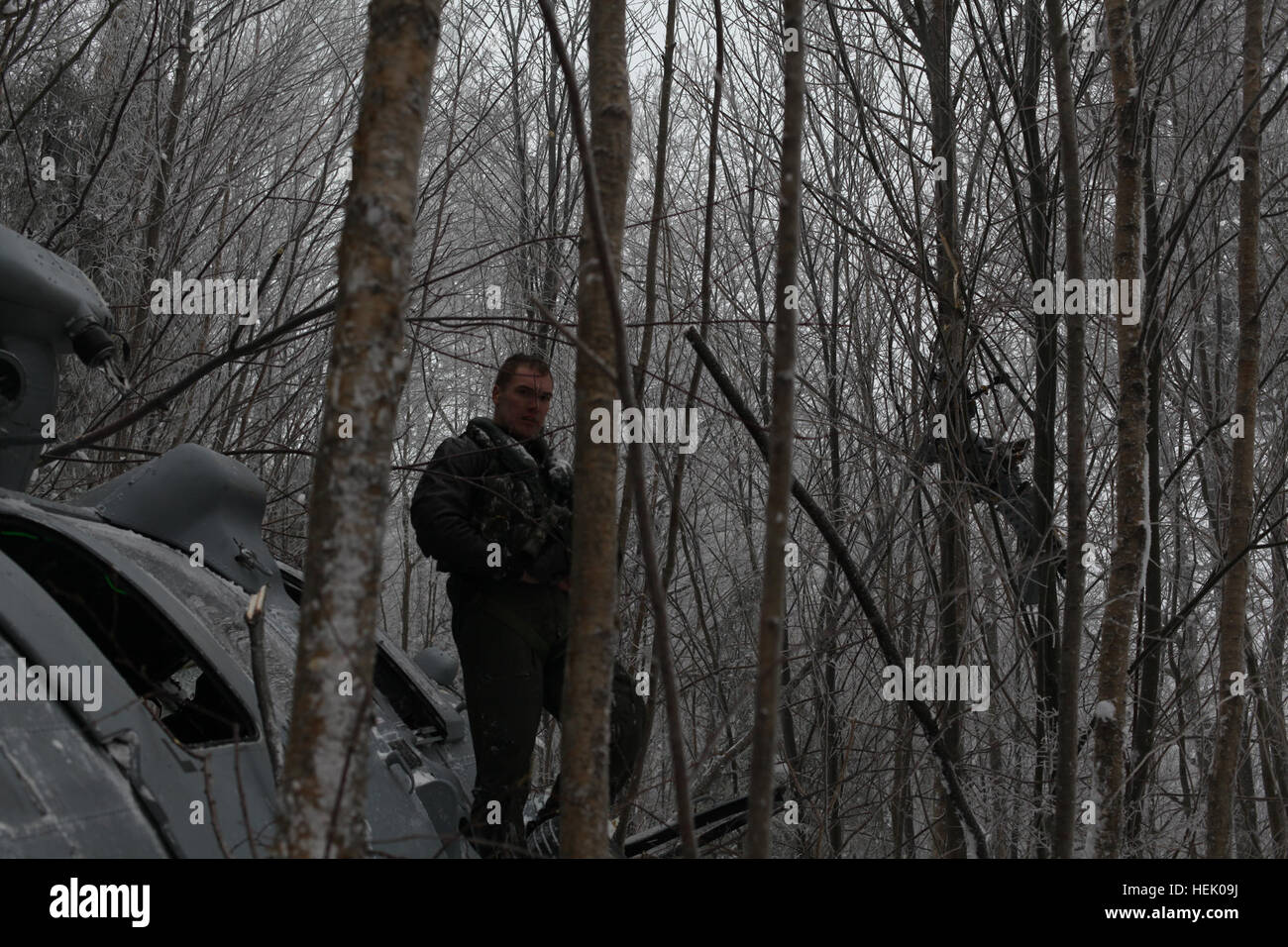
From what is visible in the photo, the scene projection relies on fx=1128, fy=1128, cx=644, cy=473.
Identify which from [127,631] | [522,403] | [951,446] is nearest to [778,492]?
[522,403]

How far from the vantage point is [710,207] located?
2920mm

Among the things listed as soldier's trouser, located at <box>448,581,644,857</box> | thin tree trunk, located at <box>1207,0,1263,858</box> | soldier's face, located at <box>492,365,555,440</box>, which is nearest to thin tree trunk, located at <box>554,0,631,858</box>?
soldier's trouser, located at <box>448,581,644,857</box>

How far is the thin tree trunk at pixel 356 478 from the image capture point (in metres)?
1.53

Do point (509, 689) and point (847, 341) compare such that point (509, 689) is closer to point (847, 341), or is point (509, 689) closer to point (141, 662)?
point (141, 662)

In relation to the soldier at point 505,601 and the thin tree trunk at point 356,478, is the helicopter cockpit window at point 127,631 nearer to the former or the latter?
the soldier at point 505,601

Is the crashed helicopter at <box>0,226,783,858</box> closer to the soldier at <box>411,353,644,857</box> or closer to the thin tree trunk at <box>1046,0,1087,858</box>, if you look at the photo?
the soldier at <box>411,353,644,857</box>

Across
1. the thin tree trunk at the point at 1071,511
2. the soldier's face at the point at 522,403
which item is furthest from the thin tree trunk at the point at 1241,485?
the soldier's face at the point at 522,403

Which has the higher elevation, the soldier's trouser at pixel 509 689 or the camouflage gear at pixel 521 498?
the camouflage gear at pixel 521 498

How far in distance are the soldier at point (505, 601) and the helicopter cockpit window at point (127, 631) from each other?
785mm

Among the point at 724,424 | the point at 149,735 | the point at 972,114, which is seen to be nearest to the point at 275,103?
the point at 724,424

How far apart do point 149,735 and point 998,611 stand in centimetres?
422

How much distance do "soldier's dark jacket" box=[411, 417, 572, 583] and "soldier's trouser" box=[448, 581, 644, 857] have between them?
0.33 feet

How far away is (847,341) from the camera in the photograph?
7.59 metres

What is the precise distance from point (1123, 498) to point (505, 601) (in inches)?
76.3
